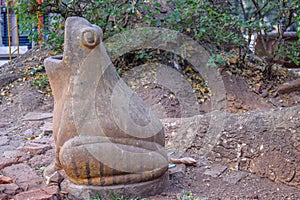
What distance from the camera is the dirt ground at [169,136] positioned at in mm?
2824

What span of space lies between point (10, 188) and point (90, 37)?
1.24 metres

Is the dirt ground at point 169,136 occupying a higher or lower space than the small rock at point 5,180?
lower

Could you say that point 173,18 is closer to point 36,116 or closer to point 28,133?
point 36,116

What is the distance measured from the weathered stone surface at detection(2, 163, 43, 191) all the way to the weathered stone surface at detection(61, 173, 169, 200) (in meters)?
0.33

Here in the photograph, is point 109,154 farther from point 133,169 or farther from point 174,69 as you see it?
point 174,69

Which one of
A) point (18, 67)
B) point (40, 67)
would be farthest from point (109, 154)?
point (18, 67)

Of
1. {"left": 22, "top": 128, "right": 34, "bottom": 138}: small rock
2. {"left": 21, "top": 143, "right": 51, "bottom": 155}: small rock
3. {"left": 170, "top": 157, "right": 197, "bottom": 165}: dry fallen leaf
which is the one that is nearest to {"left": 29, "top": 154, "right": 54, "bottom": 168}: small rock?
{"left": 21, "top": 143, "right": 51, "bottom": 155}: small rock

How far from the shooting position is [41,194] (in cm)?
251

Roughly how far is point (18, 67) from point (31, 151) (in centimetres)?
384

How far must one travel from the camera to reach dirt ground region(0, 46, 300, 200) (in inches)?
111

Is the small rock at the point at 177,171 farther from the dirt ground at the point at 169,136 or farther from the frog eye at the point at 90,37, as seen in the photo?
the frog eye at the point at 90,37

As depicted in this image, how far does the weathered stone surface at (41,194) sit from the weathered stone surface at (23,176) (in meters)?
0.19

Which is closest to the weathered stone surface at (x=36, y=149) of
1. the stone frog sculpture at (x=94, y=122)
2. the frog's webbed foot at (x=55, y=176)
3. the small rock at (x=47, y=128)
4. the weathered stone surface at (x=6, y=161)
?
the weathered stone surface at (x=6, y=161)

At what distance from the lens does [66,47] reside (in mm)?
2449
